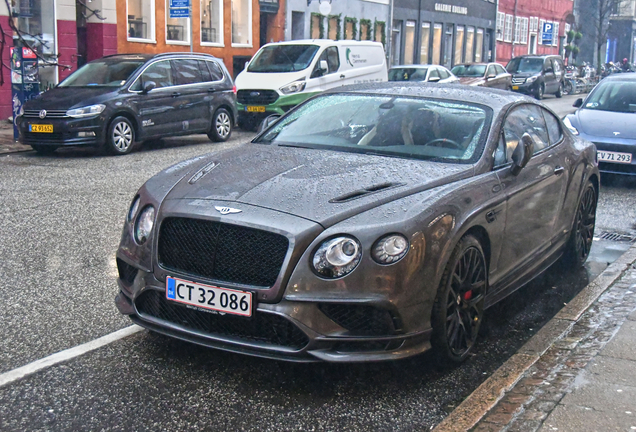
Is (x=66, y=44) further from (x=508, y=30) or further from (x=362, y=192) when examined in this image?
(x=508, y=30)

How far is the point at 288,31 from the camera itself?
3159cm

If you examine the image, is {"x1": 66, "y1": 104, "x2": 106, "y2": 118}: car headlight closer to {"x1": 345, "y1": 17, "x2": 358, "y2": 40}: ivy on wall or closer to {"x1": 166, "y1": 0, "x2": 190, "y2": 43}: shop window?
{"x1": 166, "y1": 0, "x2": 190, "y2": 43}: shop window

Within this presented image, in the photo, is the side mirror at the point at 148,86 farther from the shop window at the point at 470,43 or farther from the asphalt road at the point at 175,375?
the shop window at the point at 470,43

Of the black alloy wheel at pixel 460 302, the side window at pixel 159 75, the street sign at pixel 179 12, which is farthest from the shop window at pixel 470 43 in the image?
the black alloy wheel at pixel 460 302

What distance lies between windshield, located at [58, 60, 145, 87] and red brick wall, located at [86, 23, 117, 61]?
8.39 metres

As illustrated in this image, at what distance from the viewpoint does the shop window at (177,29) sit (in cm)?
2558

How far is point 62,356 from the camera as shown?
441 centimetres

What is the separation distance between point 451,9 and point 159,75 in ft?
115

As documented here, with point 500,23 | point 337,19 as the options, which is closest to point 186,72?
point 337,19

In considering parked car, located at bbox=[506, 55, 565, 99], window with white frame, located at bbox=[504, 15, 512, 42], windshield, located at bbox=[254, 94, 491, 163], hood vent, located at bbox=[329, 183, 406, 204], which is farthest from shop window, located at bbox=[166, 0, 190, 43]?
window with white frame, located at bbox=[504, 15, 512, 42]

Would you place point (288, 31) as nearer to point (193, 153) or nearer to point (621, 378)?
point (193, 153)

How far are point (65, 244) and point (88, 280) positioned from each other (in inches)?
47.8

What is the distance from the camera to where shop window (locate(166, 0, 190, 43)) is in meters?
25.6

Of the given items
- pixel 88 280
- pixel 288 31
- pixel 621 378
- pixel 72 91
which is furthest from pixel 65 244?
pixel 288 31
